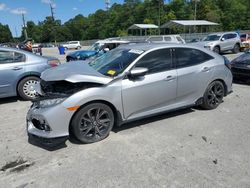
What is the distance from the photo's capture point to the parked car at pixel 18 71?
20.8ft

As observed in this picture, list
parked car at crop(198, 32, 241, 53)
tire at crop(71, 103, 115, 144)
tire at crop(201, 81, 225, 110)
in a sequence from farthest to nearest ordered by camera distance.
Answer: parked car at crop(198, 32, 241, 53)
tire at crop(201, 81, 225, 110)
tire at crop(71, 103, 115, 144)

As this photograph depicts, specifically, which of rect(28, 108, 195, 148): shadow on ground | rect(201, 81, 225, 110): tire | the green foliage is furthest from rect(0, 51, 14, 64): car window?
the green foliage

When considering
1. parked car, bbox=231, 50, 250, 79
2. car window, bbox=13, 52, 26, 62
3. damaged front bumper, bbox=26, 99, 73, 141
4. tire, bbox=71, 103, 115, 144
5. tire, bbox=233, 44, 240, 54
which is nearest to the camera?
damaged front bumper, bbox=26, 99, 73, 141

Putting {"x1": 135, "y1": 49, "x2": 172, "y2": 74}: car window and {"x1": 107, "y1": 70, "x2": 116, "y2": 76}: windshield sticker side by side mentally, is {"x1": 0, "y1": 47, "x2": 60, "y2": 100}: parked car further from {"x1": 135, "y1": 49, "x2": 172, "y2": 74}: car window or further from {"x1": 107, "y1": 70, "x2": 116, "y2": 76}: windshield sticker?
{"x1": 135, "y1": 49, "x2": 172, "y2": 74}: car window

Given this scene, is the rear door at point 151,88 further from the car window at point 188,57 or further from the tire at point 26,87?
the tire at point 26,87

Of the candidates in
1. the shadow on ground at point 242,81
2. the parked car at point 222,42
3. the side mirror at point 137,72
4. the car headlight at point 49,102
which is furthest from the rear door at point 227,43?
the car headlight at point 49,102

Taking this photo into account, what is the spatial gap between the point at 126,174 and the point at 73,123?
121 centimetres

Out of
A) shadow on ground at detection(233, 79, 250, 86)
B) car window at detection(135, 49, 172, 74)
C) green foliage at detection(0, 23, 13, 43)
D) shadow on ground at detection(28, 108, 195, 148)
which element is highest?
green foliage at detection(0, 23, 13, 43)

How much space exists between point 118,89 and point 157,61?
3.42 ft

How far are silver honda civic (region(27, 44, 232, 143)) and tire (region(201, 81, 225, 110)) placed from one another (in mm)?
32

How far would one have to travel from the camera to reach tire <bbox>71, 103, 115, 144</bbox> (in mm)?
3939

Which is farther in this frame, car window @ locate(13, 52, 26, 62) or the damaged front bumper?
car window @ locate(13, 52, 26, 62)

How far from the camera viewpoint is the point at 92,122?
409 cm

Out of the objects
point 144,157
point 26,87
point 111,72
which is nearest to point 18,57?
point 26,87
